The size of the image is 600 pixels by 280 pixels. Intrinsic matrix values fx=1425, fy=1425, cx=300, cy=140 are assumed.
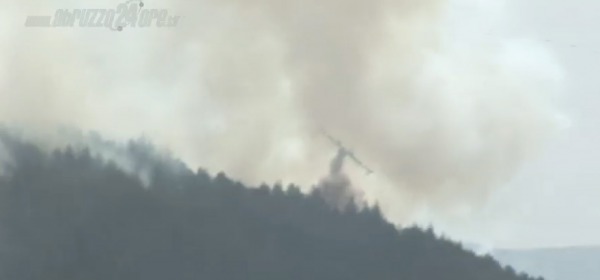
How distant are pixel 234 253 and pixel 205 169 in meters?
1.09

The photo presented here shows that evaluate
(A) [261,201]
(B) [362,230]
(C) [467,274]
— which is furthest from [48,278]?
(C) [467,274]

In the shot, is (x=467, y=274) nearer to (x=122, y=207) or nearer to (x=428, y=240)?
(x=428, y=240)

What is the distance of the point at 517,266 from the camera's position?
18406mm

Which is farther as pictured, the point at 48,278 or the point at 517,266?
the point at 517,266

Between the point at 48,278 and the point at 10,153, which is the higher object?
the point at 10,153

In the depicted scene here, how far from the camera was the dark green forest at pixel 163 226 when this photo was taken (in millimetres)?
16891

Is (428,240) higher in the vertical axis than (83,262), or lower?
higher

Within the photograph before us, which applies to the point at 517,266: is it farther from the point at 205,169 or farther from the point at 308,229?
the point at 205,169

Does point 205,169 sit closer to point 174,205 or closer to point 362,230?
point 174,205

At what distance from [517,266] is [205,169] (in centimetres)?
427

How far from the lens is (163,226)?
17.1 m

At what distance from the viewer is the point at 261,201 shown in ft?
57.3

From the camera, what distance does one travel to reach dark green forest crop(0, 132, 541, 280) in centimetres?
1689

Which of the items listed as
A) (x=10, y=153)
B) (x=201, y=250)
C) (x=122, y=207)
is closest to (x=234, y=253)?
(x=201, y=250)
